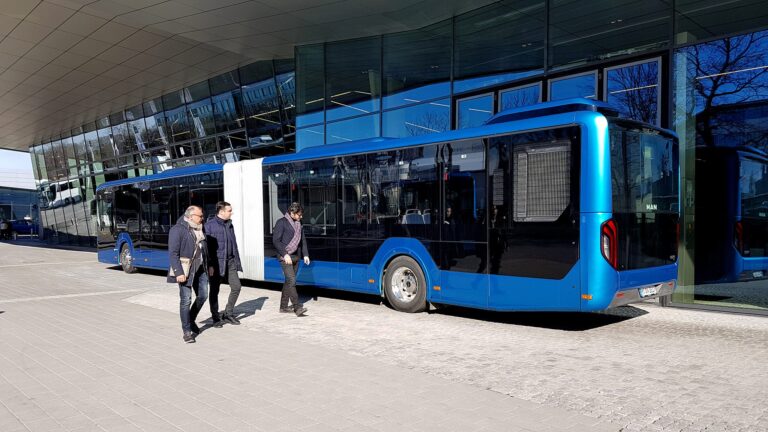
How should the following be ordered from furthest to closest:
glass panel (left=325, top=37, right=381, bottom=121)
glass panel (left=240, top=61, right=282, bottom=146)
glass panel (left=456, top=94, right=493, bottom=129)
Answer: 1. glass panel (left=240, top=61, right=282, bottom=146)
2. glass panel (left=325, top=37, right=381, bottom=121)
3. glass panel (left=456, top=94, right=493, bottom=129)

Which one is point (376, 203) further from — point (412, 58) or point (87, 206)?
point (87, 206)

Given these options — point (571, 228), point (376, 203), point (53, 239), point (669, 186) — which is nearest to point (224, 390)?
point (571, 228)

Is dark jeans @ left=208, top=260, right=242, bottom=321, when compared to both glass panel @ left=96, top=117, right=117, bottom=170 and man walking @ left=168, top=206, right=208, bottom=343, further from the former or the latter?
glass panel @ left=96, top=117, right=117, bottom=170

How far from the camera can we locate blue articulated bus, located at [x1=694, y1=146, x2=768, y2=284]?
9.37 metres

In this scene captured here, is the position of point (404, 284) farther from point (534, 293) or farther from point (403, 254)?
point (534, 293)

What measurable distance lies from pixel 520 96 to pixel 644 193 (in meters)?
5.95

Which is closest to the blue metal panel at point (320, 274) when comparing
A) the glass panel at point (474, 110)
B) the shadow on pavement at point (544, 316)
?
the shadow on pavement at point (544, 316)

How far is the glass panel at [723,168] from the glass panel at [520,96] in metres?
2.96

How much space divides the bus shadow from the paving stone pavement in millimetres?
2541

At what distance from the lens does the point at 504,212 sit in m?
7.62

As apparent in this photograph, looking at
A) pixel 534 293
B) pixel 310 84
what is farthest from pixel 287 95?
pixel 534 293

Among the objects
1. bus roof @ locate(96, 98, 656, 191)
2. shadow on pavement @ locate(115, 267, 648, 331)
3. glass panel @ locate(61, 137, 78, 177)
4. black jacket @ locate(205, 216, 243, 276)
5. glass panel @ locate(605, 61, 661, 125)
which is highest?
glass panel @ locate(61, 137, 78, 177)

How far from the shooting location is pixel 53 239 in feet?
126

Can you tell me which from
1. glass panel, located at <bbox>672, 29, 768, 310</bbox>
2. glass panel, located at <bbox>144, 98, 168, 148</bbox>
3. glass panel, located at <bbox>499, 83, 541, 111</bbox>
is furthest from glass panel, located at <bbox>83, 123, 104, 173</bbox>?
glass panel, located at <bbox>672, 29, 768, 310</bbox>
